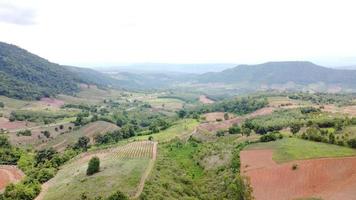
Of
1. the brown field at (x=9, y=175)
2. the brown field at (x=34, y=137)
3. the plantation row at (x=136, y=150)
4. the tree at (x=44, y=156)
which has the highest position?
the plantation row at (x=136, y=150)

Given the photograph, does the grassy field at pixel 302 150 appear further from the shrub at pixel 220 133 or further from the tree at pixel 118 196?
the tree at pixel 118 196

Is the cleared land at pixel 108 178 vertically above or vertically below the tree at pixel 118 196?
below

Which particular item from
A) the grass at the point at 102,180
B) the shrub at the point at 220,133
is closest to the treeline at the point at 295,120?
the shrub at the point at 220,133

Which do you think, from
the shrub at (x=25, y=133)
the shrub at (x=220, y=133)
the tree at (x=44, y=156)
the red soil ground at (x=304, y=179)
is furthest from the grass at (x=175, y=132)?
the red soil ground at (x=304, y=179)

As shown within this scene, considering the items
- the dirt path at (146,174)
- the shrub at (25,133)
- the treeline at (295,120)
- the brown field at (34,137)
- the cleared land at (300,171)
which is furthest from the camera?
the shrub at (25,133)

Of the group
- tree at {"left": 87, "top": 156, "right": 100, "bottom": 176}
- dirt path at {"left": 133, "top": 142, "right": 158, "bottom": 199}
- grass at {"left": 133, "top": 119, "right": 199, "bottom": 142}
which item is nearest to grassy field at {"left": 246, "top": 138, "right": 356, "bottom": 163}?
dirt path at {"left": 133, "top": 142, "right": 158, "bottom": 199}

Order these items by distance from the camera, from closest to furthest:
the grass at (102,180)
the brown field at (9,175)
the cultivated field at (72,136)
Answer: the grass at (102,180)
the brown field at (9,175)
the cultivated field at (72,136)

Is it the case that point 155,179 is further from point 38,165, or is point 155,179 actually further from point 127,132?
point 127,132

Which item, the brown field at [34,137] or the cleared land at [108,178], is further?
the brown field at [34,137]
